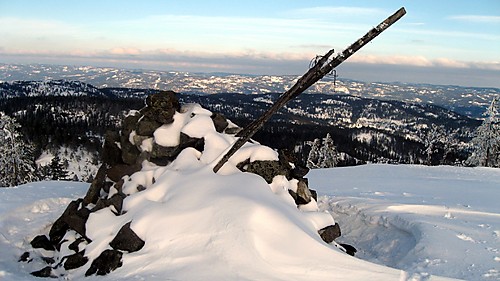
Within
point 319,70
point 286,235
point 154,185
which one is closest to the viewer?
point 286,235

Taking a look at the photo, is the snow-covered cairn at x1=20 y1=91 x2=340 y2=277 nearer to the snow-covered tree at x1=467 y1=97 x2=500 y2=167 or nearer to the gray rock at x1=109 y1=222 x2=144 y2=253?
the gray rock at x1=109 y1=222 x2=144 y2=253

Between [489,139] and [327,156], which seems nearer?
[489,139]

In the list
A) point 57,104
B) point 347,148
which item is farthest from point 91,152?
point 347,148

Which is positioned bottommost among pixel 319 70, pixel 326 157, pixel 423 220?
pixel 326 157

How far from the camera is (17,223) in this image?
1250 centimetres

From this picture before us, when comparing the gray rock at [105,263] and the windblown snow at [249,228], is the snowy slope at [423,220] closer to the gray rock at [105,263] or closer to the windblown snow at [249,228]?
the windblown snow at [249,228]

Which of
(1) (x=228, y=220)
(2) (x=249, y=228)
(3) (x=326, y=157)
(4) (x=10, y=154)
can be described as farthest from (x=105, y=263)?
(3) (x=326, y=157)

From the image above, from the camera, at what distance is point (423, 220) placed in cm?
1145

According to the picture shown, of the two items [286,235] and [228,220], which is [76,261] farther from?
[286,235]

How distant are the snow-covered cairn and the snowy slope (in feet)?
7.43

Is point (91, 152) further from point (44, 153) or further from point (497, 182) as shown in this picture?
point (497, 182)

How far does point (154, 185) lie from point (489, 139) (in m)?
39.8

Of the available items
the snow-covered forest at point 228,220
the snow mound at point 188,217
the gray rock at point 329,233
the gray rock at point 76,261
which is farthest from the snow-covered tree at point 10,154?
the gray rock at point 329,233

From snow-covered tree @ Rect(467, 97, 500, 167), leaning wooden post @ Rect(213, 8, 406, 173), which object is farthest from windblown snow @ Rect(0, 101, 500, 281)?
snow-covered tree @ Rect(467, 97, 500, 167)
